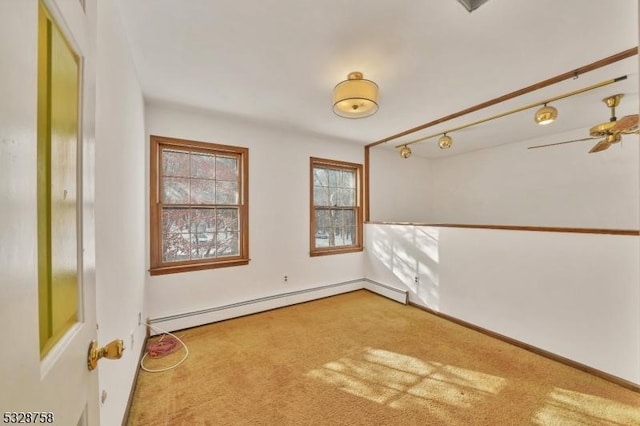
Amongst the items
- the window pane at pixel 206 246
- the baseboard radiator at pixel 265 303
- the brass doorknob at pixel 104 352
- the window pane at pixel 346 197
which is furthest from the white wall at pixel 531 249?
the brass doorknob at pixel 104 352

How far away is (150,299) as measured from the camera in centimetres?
285

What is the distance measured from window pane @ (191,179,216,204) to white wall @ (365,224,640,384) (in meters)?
2.88

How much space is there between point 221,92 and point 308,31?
1.25 metres

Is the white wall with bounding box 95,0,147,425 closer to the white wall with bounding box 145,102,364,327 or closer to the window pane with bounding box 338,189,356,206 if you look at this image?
the white wall with bounding box 145,102,364,327

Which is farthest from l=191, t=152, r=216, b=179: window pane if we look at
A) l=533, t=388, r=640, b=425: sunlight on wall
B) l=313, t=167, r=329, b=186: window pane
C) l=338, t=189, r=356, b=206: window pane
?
l=533, t=388, r=640, b=425: sunlight on wall

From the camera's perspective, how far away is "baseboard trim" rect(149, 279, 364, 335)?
2.93 metres

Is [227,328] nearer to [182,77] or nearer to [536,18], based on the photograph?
[182,77]

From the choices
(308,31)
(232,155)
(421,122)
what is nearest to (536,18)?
(308,31)

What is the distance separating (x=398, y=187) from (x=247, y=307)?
140 inches

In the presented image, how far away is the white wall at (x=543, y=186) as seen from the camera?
3443mm

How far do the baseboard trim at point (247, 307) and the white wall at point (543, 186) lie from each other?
9.44ft

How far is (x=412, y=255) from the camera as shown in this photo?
3.80m

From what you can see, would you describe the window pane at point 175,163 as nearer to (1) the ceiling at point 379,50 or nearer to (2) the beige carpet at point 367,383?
(1) the ceiling at point 379,50

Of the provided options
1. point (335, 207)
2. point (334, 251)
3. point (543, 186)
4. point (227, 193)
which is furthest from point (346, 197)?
point (543, 186)
